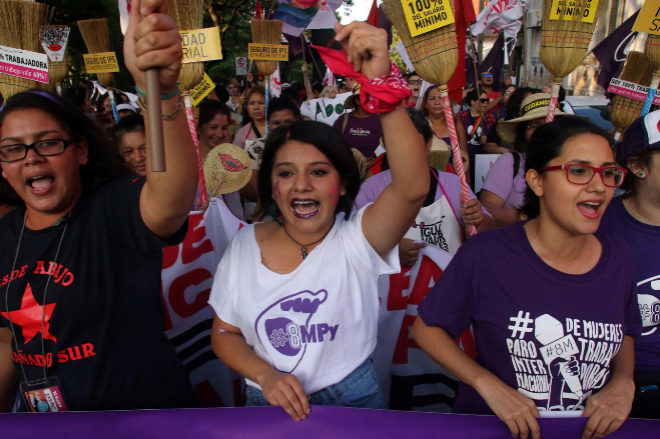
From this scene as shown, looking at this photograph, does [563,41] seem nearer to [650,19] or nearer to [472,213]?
[650,19]

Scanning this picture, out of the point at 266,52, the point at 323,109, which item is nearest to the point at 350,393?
the point at 266,52

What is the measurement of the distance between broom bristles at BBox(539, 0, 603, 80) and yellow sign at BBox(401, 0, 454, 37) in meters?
0.87

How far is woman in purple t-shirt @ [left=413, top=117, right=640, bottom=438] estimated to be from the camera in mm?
1623

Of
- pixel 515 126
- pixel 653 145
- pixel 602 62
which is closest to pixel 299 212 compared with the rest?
pixel 653 145

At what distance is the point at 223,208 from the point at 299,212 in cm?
98

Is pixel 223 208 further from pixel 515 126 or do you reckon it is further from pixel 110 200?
pixel 515 126

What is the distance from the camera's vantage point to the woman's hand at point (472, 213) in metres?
2.63

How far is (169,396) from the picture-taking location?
1771mm

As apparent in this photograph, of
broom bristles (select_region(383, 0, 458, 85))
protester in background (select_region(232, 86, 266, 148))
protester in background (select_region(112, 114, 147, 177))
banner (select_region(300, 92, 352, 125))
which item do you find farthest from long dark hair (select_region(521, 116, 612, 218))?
banner (select_region(300, 92, 352, 125))

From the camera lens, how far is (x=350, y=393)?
1.80 metres

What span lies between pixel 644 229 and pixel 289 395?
156 centimetres

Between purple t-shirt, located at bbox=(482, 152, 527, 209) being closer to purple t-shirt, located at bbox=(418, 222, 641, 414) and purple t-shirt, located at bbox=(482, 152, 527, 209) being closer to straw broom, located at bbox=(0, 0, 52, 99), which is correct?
purple t-shirt, located at bbox=(418, 222, 641, 414)

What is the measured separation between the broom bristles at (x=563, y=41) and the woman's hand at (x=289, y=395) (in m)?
2.42

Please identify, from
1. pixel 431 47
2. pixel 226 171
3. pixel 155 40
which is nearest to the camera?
pixel 155 40
